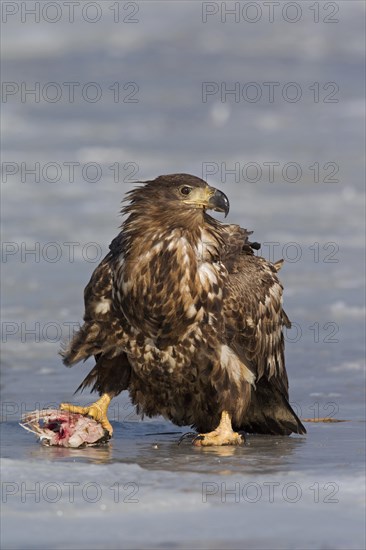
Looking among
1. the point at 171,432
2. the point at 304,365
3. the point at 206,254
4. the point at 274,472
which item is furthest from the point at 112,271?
the point at 304,365

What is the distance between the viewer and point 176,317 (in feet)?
34.0

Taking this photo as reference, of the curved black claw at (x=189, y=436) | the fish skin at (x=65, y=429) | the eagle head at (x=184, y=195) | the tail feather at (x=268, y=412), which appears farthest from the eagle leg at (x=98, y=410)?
the eagle head at (x=184, y=195)

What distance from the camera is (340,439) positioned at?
1076 cm

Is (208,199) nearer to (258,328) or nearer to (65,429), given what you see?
(258,328)

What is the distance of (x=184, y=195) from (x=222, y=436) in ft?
5.93

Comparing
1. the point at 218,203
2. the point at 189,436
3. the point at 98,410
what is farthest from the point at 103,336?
the point at 218,203

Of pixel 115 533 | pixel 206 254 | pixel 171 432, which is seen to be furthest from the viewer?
pixel 171 432

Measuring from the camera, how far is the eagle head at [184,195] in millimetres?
10406

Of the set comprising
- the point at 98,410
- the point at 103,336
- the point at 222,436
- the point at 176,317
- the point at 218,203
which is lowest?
the point at 222,436

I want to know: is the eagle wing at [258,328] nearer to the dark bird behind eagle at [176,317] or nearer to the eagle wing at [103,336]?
the dark bird behind eagle at [176,317]

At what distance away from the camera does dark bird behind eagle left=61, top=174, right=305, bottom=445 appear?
10391 millimetres

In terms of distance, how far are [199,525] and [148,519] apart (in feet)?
0.95

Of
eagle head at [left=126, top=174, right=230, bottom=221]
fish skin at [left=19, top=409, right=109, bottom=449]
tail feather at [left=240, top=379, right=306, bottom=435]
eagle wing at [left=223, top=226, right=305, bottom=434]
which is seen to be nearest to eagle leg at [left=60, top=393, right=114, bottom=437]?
fish skin at [left=19, top=409, right=109, bottom=449]

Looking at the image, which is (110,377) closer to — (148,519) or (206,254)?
(206,254)
